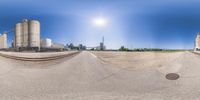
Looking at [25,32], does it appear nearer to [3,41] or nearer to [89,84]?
[3,41]

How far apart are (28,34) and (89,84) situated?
391 centimetres

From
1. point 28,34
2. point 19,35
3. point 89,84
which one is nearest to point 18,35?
point 19,35

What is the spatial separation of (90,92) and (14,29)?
18.6 ft

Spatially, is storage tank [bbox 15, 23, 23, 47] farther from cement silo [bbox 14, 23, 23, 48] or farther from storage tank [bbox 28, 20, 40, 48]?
storage tank [bbox 28, 20, 40, 48]

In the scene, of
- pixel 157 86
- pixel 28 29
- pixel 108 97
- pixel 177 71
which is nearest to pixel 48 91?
pixel 108 97

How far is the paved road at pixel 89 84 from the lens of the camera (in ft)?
17.2

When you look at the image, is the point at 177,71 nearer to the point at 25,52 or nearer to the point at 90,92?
the point at 90,92

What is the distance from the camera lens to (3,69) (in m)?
7.59

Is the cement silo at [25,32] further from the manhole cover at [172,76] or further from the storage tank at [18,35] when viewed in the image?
the manhole cover at [172,76]

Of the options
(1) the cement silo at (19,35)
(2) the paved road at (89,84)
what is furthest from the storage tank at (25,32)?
(2) the paved road at (89,84)

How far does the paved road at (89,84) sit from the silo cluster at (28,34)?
41.5 inches

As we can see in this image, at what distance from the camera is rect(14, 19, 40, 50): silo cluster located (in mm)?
8547

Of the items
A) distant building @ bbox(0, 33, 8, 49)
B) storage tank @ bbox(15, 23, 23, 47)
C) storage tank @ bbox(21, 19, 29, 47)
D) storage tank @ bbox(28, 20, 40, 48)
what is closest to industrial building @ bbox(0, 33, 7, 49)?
distant building @ bbox(0, 33, 8, 49)

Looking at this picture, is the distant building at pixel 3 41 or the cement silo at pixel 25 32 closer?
the cement silo at pixel 25 32
